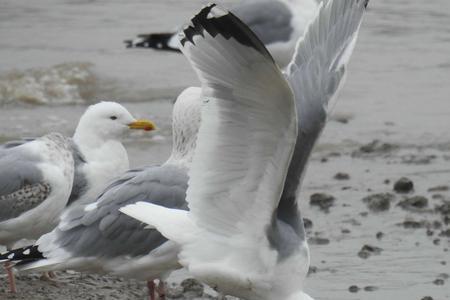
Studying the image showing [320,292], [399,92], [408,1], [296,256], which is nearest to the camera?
[296,256]

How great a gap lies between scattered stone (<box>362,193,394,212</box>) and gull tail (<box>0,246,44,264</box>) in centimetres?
292

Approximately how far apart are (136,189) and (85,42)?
9.49m

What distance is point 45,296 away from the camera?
628 centimetres

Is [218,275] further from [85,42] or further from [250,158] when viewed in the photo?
[85,42]

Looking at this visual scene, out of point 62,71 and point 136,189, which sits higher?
point 136,189

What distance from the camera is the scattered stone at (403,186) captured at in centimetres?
856

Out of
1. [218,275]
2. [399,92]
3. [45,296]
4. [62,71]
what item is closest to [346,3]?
[218,275]

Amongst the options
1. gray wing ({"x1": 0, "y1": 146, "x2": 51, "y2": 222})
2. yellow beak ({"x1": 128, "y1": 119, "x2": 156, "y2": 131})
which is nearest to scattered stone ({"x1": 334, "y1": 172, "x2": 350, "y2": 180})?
yellow beak ({"x1": 128, "y1": 119, "x2": 156, "y2": 131})

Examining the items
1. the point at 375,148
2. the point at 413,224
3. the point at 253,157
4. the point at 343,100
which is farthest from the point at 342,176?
the point at 253,157

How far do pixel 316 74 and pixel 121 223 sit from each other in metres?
1.44

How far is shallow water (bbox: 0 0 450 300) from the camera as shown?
23.2 ft

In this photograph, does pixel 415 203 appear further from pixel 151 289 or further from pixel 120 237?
pixel 120 237

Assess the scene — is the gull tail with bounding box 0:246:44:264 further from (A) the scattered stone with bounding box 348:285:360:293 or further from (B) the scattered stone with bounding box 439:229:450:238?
(B) the scattered stone with bounding box 439:229:450:238

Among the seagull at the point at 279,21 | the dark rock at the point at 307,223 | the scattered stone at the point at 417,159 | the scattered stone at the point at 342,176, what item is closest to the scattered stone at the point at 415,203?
the dark rock at the point at 307,223
